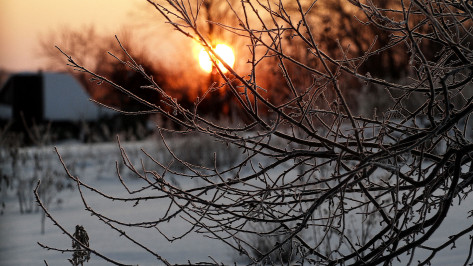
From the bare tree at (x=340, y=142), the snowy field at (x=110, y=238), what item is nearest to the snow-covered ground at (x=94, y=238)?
the snowy field at (x=110, y=238)

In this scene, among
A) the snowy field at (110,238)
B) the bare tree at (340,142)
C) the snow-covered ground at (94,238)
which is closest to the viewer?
the bare tree at (340,142)

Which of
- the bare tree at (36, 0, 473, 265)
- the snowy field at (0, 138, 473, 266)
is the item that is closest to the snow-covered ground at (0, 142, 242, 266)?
the snowy field at (0, 138, 473, 266)

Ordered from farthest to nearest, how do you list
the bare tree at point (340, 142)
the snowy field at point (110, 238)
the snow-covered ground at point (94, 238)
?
the snow-covered ground at point (94, 238) < the snowy field at point (110, 238) < the bare tree at point (340, 142)

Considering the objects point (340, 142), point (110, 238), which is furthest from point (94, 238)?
point (340, 142)

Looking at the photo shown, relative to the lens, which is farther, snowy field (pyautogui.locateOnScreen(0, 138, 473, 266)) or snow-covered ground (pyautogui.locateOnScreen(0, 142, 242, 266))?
snow-covered ground (pyautogui.locateOnScreen(0, 142, 242, 266))

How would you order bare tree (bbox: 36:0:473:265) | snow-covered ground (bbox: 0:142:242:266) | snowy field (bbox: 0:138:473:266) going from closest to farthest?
bare tree (bbox: 36:0:473:265) → snowy field (bbox: 0:138:473:266) → snow-covered ground (bbox: 0:142:242:266)

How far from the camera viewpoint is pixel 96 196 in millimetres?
8648

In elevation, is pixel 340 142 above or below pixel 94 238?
below

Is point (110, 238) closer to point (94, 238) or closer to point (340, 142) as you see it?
point (94, 238)

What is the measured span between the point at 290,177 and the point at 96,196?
8.09 ft

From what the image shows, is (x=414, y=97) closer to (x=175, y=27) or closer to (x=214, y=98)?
(x=175, y=27)

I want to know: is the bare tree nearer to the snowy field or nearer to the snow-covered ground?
the snowy field

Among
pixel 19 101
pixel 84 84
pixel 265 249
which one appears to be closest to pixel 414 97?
pixel 265 249

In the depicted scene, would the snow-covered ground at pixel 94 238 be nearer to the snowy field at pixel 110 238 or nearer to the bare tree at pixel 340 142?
the snowy field at pixel 110 238
